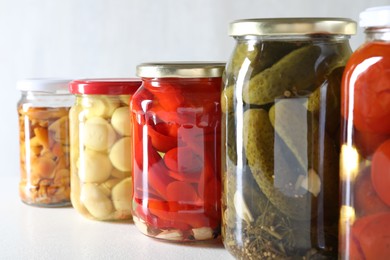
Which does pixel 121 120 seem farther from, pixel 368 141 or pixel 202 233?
pixel 368 141

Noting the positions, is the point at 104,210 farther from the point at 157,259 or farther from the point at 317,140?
the point at 317,140

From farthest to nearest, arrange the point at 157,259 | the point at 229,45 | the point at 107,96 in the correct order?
the point at 229,45 → the point at 107,96 → the point at 157,259

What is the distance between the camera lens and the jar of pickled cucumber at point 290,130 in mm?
663

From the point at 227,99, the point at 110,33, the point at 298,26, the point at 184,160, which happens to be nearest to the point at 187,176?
the point at 184,160

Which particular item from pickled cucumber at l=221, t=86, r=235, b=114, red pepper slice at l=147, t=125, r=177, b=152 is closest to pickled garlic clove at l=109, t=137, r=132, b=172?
red pepper slice at l=147, t=125, r=177, b=152

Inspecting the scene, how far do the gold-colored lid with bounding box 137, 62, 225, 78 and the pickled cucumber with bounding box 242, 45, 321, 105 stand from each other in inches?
4.7

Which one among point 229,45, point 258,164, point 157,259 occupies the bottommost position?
point 157,259

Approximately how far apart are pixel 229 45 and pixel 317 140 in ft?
1.69

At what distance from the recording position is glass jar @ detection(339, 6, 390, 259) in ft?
1.95

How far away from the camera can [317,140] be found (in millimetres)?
675

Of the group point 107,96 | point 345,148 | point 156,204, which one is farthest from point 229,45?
point 345,148

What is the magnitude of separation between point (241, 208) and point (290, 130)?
12 centimetres

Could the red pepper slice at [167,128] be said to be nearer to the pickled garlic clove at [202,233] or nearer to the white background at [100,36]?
the pickled garlic clove at [202,233]

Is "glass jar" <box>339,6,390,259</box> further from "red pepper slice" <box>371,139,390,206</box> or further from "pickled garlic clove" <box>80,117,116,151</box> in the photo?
"pickled garlic clove" <box>80,117,116,151</box>
